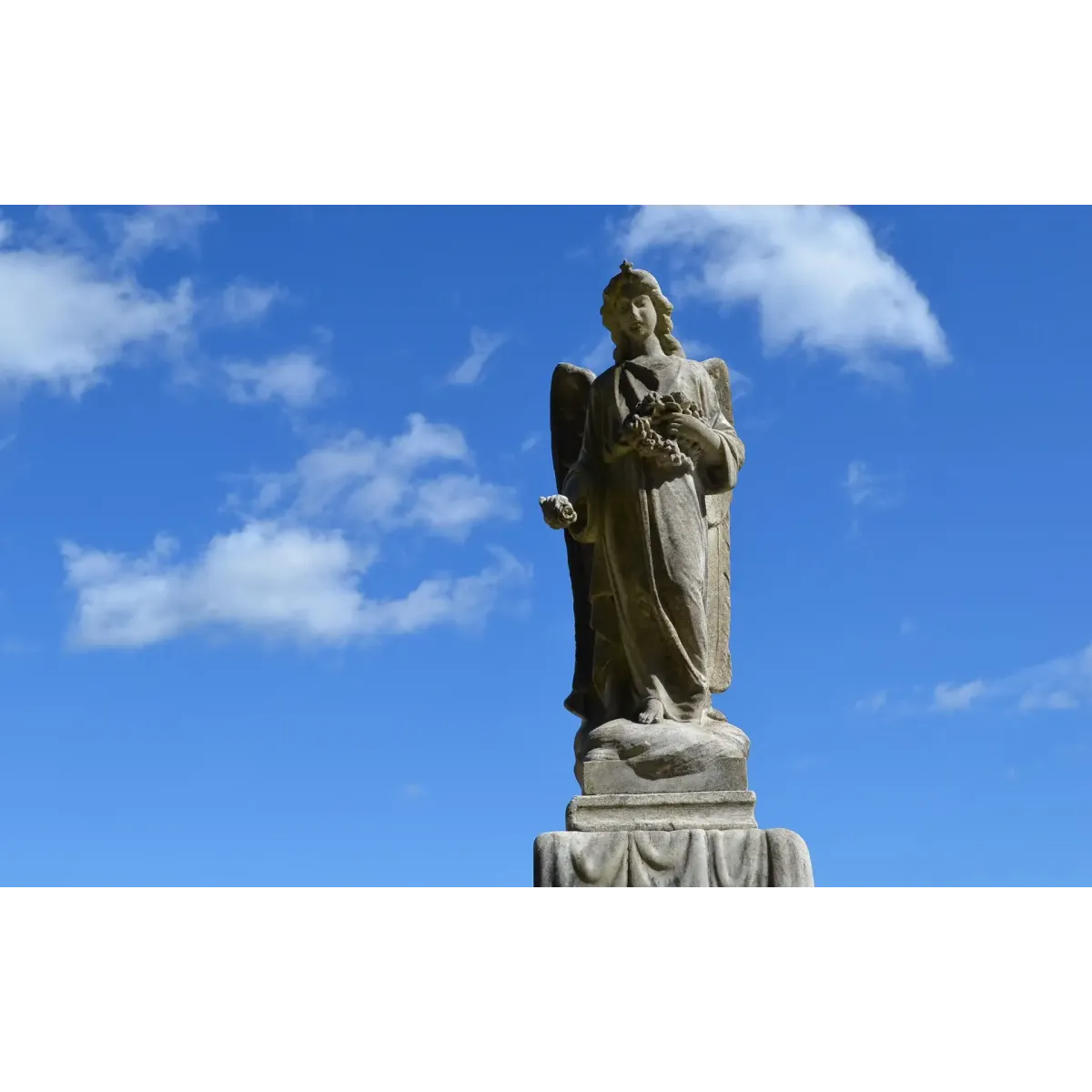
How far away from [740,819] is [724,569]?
5.94 feet

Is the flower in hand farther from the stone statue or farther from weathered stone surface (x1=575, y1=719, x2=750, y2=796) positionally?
weathered stone surface (x1=575, y1=719, x2=750, y2=796)

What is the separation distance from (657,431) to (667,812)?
2403 mm

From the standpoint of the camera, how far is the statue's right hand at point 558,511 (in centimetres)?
870

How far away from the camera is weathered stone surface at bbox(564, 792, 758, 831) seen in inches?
318

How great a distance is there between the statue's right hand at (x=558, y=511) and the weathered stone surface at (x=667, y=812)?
5.74 ft

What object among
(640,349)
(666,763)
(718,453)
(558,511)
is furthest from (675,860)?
(640,349)

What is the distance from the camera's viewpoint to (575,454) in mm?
9562

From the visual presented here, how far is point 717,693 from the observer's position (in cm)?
888

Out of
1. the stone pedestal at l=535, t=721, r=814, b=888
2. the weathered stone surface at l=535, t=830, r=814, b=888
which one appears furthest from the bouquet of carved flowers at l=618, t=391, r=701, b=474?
the weathered stone surface at l=535, t=830, r=814, b=888

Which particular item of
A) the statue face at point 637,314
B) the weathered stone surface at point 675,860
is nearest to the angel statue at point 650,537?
the statue face at point 637,314

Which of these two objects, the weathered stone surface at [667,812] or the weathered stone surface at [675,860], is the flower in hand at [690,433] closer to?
the weathered stone surface at [667,812]
